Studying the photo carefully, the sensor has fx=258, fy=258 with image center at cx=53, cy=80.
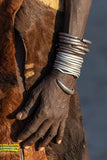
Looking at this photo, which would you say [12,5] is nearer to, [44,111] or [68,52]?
[68,52]

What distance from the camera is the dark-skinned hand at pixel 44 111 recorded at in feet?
3.43

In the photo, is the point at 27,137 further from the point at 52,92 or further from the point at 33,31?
the point at 33,31

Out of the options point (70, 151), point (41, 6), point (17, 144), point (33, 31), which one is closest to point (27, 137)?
point (17, 144)

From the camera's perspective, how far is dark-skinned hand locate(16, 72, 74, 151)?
1045 mm

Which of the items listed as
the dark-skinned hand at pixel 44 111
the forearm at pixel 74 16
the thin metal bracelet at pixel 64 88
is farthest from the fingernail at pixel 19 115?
the forearm at pixel 74 16

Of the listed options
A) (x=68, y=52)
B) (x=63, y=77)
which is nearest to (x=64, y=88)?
(x=63, y=77)

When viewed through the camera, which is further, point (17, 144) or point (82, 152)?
point (82, 152)

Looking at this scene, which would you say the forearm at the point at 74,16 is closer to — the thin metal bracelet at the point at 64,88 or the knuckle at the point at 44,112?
the thin metal bracelet at the point at 64,88

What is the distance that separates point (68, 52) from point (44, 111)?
0.88 ft

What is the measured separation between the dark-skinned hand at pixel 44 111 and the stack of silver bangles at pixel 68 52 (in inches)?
1.8

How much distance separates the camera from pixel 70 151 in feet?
4.27

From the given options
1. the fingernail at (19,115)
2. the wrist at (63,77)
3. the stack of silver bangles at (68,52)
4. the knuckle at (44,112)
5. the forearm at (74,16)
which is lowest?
the fingernail at (19,115)

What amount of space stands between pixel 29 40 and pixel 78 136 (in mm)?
574

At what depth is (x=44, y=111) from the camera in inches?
40.8
